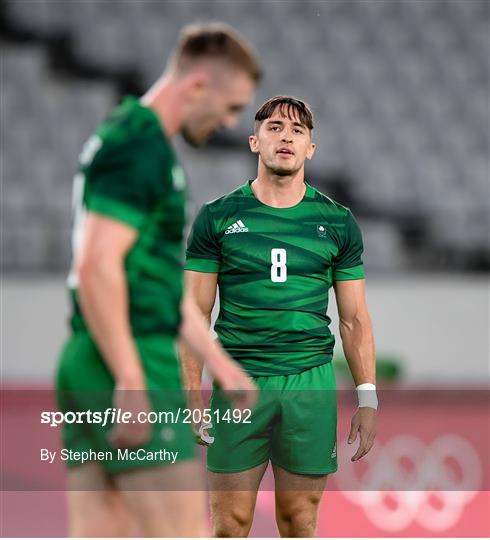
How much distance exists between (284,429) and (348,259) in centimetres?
52

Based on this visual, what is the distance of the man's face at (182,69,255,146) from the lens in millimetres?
2041

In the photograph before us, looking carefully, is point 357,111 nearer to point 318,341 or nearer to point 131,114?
point 318,341

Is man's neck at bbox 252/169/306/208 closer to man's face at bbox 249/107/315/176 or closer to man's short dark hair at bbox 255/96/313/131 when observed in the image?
man's face at bbox 249/107/315/176

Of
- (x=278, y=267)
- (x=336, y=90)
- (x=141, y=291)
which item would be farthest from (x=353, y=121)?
(x=141, y=291)

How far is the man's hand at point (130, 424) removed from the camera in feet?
6.26

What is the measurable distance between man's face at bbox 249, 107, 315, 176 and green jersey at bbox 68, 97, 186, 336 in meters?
0.99

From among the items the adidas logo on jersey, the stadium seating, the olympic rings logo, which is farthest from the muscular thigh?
the stadium seating

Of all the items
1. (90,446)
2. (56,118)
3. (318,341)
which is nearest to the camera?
(90,446)

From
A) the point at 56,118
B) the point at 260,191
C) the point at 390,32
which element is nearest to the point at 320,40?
the point at 390,32

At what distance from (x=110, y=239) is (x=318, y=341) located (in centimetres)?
127

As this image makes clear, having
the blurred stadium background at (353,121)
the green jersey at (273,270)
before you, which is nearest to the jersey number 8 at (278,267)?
the green jersey at (273,270)

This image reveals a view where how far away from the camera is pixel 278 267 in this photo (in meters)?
3.05

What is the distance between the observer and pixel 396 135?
8328 millimetres

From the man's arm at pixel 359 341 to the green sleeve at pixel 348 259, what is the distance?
0.06ft
